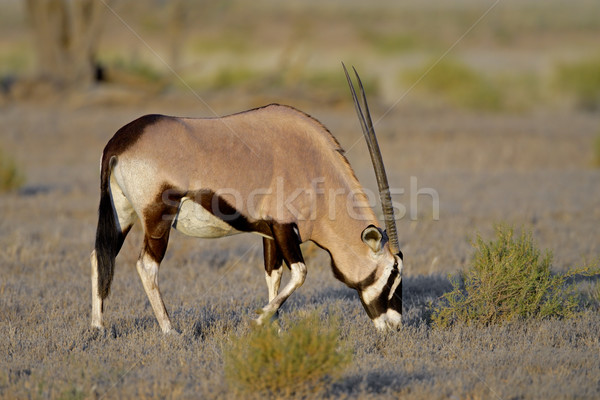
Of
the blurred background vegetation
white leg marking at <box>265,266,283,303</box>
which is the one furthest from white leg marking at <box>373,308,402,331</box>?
the blurred background vegetation

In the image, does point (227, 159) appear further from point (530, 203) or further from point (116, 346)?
point (530, 203)

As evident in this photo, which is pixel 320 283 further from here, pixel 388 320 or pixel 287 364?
pixel 287 364

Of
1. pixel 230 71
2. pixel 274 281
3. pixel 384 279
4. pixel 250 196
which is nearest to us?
pixel 250 196

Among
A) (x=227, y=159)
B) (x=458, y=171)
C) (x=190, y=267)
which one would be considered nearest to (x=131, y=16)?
(x=458, y=171)

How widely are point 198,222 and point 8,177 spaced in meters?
8.11

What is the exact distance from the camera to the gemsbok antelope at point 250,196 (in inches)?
214

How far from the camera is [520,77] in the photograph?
110 ft

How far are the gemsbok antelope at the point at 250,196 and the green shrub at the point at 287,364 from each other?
36.6 inches

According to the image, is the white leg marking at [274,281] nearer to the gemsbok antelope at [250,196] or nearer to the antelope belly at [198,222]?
the gemsbok antelope at [250,196]

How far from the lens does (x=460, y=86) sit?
29.4m

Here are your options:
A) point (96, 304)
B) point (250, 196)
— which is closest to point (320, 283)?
point (250, 196)

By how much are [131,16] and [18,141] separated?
1831cm

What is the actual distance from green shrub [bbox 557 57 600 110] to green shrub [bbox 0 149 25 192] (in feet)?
77.5

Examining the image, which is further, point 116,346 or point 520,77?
point 520,77
